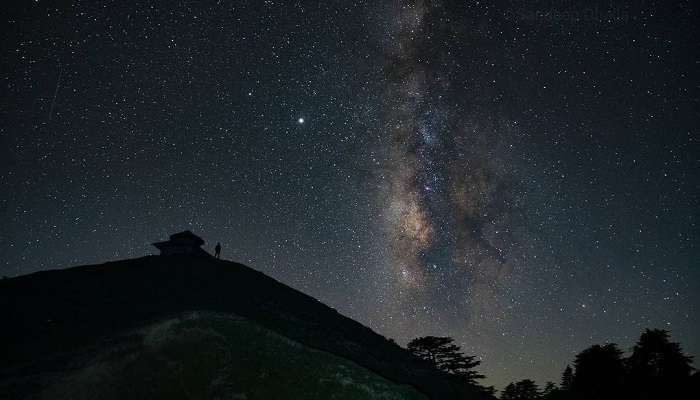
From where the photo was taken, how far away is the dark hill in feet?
88.6

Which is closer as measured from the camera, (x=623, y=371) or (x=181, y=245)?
(x=623, y=371)

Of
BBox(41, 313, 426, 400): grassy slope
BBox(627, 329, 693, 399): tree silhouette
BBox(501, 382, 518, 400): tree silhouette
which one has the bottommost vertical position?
BBox(41, 313, 426, 400): grassy slope

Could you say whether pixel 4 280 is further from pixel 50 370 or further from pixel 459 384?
pixel 459 384

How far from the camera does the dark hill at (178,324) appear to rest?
2702cm

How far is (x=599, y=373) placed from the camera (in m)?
49.3

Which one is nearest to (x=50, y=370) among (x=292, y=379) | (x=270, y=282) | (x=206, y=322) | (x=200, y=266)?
(x=206, y=322)

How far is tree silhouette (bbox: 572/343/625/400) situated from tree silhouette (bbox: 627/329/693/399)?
1729 mm

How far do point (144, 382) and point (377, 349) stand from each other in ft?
95.2

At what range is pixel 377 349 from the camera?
159ft

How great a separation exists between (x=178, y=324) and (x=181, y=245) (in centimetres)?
3186

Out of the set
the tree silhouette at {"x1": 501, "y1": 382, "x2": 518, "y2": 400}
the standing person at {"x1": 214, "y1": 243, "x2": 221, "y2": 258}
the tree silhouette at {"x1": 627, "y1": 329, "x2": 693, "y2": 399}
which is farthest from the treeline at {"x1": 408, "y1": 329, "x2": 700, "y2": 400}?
the standing person at {"x1": 214, "y1": 243, "x2": 221, "y2": 258}

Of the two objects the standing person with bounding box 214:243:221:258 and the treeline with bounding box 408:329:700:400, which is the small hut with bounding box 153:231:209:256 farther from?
the treeline with bounding box 408:329:700:400

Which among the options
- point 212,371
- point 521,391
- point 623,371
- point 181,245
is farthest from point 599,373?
point 181,245

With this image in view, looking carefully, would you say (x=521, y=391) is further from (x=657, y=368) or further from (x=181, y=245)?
(x=181, y=245)
